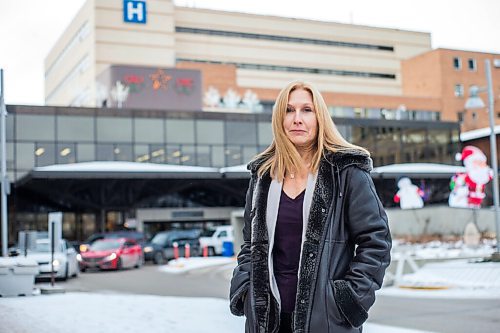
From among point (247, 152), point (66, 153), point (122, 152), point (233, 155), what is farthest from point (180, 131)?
point (66, 153)

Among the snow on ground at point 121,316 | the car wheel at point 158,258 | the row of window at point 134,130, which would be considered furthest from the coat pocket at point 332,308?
the row of window at point 134,130

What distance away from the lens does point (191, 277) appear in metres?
23.7

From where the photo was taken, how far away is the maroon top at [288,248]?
331 centimetres

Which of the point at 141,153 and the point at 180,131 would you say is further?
the point at 180,131

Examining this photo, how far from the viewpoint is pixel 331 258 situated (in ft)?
10.7

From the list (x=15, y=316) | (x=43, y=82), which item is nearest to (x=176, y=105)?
(x=15, y=316)

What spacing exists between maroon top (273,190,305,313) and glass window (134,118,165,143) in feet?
145

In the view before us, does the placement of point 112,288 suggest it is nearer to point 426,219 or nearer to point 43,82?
point 426,219

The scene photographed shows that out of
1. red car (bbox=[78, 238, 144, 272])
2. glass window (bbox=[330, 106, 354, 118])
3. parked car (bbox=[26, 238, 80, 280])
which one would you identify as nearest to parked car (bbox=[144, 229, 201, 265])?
red car (bbox=[78, 238, 144, 272])

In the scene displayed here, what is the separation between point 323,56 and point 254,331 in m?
91.9

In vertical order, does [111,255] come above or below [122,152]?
below

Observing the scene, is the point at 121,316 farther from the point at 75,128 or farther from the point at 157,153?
the point at 157,153

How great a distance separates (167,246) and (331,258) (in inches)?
1254

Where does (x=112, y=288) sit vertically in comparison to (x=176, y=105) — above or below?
below
